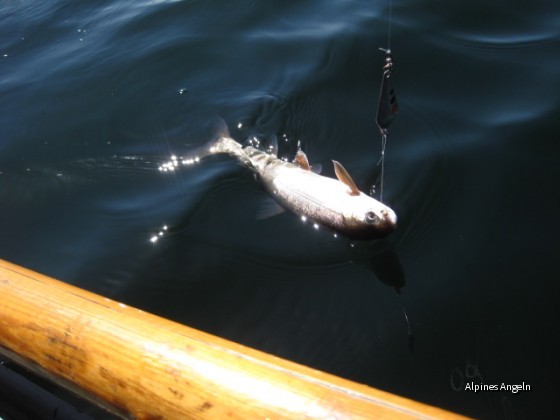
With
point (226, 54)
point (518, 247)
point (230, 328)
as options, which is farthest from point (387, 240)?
point (226, 54)

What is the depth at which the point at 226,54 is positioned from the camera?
6.81 meters

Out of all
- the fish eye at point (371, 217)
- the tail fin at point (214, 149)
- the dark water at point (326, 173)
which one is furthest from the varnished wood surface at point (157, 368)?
the tail fin at point (214, 149)

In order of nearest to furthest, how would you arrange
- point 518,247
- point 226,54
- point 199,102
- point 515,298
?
point 515,298 < point 518,247 < point 199,102 < point 226,54

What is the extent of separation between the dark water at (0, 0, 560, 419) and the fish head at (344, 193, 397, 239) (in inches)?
10.2

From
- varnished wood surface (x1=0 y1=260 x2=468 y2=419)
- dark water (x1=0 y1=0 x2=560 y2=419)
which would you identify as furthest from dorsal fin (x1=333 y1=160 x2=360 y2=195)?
varnished wood surface (x1=0 y1=260 x2=468 y2=419)

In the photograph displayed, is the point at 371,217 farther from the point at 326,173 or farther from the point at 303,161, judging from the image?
the point at 326,173

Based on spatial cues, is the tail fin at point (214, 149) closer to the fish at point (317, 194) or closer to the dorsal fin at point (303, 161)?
the fish at point (317, 194)

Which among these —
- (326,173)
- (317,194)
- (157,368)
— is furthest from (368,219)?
(157,368)

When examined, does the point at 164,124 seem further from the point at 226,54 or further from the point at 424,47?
the point at 424,47

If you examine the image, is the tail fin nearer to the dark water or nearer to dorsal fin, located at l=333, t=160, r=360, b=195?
the dark water

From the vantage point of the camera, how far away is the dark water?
3180 mm

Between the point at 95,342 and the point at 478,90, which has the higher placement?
the point at 95,342

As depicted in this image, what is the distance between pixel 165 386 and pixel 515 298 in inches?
105

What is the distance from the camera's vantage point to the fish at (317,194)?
141 inches
